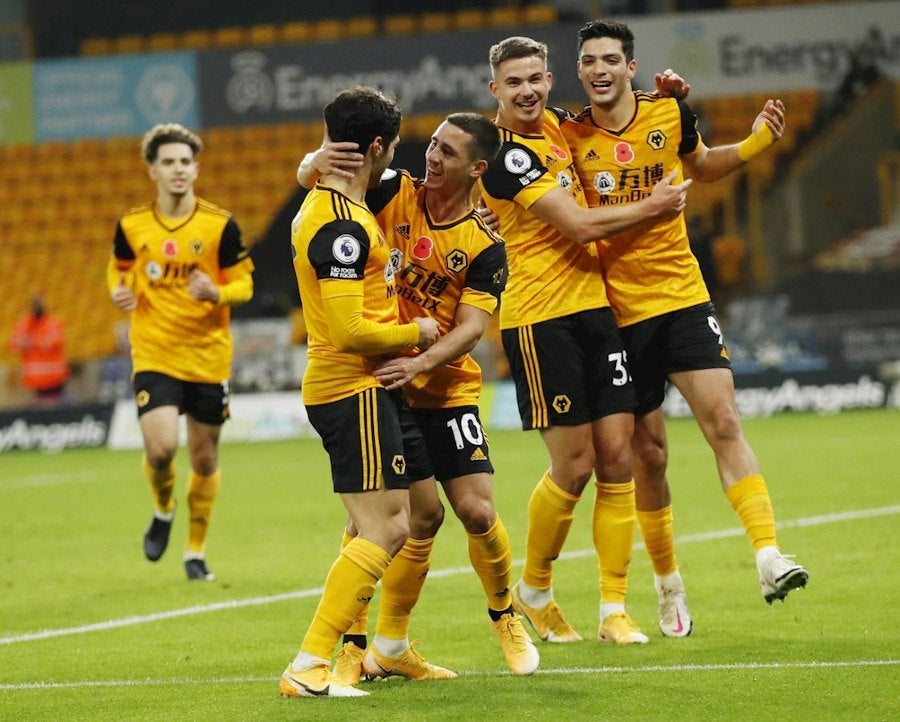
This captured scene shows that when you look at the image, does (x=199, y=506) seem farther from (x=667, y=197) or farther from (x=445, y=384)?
(x=667, y=197)

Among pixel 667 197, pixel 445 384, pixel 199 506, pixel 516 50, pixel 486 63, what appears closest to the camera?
pixel 445 384

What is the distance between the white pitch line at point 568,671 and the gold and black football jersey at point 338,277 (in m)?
1.18

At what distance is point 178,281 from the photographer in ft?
30.0

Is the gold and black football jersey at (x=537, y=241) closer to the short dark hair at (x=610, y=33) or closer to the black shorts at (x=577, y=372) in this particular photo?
the black shorts at (x=577, y=372)

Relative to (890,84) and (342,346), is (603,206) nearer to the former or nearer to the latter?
(342,346)

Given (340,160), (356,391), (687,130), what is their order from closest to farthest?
(340,160) → (356,391) → (687,130)

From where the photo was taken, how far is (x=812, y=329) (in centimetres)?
1906

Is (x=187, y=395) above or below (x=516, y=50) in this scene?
below

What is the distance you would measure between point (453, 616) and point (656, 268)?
1901mm

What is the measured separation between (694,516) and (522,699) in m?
5.46

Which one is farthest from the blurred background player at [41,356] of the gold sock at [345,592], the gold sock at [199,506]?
the gold sock at [345,592]

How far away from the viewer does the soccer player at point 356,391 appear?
523 cm

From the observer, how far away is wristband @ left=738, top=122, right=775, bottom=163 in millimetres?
6594

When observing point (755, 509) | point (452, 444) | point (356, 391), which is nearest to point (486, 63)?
point (755, 509)
